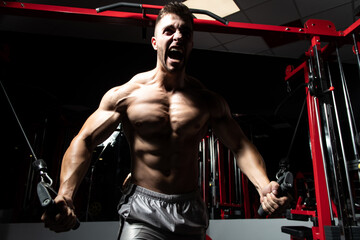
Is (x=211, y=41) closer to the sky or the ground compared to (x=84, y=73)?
closer to the sky

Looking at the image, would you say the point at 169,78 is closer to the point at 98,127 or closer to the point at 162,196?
the point at 98,127

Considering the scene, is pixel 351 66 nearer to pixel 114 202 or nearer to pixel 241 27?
pixel 241 27

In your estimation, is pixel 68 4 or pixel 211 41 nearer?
pixel 68 4

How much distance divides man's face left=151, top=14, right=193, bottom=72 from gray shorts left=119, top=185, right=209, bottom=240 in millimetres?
575

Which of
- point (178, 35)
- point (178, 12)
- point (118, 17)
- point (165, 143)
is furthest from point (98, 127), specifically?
point (118, 17)

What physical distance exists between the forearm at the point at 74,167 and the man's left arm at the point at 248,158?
639 mm

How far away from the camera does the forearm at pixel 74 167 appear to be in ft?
3.14

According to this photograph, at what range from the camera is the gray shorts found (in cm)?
102

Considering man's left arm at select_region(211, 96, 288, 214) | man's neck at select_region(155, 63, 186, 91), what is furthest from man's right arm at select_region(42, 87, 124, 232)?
man's left arm at select_region(211, 96, 288, 214)

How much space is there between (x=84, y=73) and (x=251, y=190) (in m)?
3.75

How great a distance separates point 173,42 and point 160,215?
0.75m

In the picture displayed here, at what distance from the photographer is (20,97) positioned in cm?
361

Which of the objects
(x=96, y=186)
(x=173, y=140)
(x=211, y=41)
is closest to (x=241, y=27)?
(x=173, y=140)

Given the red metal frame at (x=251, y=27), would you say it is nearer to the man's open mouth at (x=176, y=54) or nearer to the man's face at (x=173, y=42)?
the man's face at (x=173, y=42)
